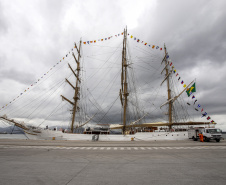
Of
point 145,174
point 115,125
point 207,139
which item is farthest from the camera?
point 115,125

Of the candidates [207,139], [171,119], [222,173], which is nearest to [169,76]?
[171,119]

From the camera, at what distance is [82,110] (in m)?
42.0

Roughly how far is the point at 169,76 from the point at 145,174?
43274mm

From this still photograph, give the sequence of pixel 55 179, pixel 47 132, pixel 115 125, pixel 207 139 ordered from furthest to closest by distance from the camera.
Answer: pixel 115 125 → pixel 47 132 → pixel 207 139 → pixel 55 179

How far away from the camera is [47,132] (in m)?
33.1

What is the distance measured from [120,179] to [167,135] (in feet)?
91.3

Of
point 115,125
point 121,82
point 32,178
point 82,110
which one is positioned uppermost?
point 121,82

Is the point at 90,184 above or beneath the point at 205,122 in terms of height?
beneath

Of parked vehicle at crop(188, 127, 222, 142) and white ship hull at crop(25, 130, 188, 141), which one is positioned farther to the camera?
white ship hull at crop(25, 130, 188, 141)

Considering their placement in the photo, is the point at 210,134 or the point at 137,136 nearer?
the point at 210,134

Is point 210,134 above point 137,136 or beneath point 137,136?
above

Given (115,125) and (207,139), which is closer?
(207,139)

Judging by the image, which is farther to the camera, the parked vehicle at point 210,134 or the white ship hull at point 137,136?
the white ship hull at point 137,136

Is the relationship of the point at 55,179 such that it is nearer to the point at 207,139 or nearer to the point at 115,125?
the point at 207,139
